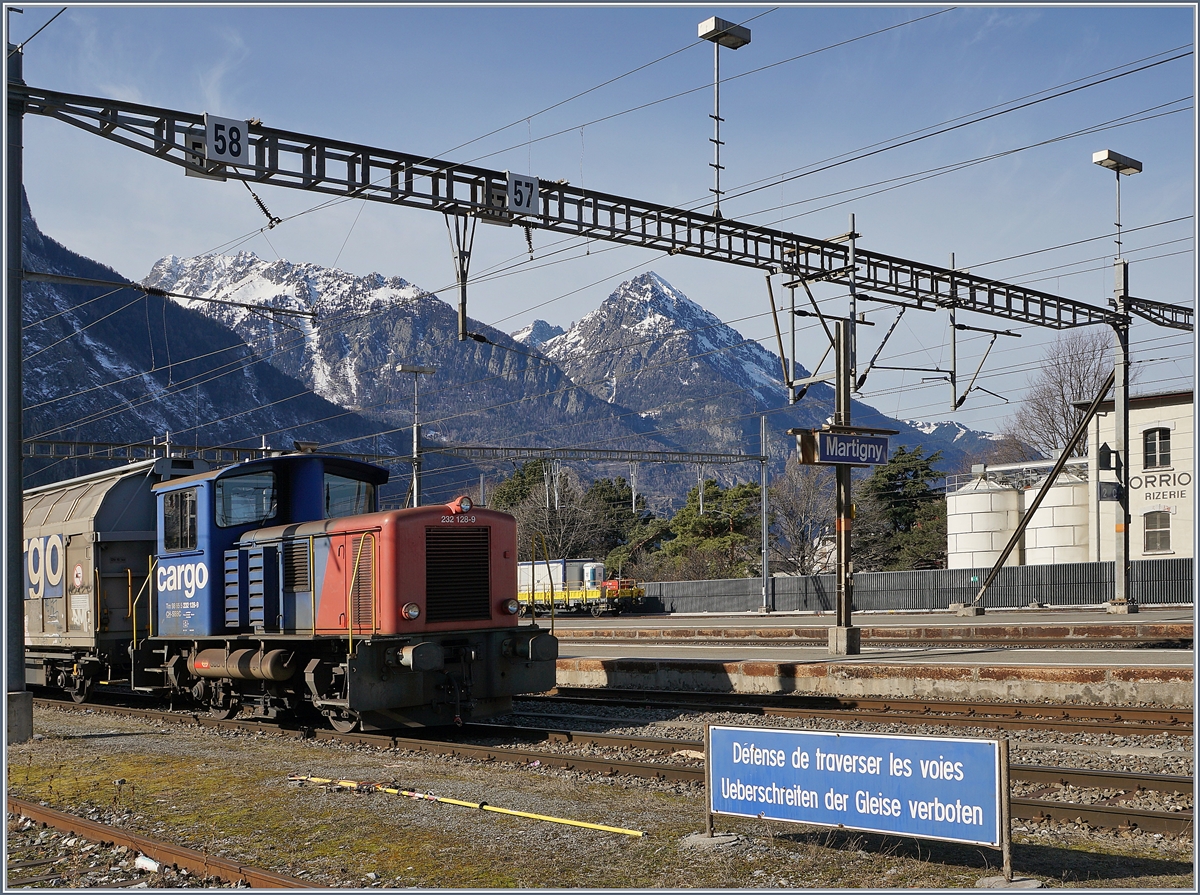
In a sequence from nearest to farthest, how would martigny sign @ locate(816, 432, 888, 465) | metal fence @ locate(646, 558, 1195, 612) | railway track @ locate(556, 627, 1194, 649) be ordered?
martigny sign @ locate(816, 432, 888, 465)
railway track @ locate(556, 627, 1194, 649)
metal fence @ locate(646, 558, 1195, 612)

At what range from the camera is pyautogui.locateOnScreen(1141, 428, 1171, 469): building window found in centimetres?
4228

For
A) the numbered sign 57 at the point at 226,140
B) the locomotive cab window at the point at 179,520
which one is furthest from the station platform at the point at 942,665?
the numbered sign 57 at the point at 226,140

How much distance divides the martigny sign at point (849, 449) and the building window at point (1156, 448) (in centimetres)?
2936

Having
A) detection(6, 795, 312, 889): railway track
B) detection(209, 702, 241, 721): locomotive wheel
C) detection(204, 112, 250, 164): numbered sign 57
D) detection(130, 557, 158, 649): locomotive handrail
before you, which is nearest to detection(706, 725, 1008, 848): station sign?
detection(6, 795, 312, 889): railway track

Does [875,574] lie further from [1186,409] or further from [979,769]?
[979,769]

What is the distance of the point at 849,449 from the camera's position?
59.6ft

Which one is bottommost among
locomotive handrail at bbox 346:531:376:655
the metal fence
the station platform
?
the metal fence

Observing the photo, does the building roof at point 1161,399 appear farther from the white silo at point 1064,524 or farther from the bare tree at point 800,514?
the bare tree at point 800,514

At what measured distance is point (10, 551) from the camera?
41.4 feet

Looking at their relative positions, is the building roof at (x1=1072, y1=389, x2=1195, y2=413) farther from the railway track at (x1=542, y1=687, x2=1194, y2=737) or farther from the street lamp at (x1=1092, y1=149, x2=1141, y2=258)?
the railway track at (x1=542, y1=687, x2=1194, y2=737)

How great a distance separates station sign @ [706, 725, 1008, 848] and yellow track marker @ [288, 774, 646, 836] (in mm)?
967

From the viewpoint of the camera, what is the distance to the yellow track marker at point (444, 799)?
307 inches

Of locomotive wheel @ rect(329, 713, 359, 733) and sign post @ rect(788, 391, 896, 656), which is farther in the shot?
sign post @ rect(788, 391, 896, 656)

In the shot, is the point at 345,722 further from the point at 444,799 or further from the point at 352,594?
the point at 444,799
